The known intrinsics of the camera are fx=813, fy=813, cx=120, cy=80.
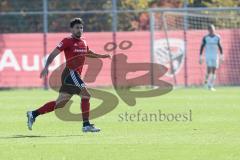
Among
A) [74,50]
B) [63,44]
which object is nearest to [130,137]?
[74,50]

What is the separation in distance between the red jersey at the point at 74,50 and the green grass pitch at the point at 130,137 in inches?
48.4

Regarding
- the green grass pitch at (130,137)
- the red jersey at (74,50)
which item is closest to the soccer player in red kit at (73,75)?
the red jersey at (74,50)

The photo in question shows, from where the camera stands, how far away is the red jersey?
14.6 m

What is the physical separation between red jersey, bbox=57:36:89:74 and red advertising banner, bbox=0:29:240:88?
17238 mm

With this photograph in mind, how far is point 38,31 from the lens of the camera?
35531 millimetres

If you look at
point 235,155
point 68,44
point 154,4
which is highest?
point 154,4

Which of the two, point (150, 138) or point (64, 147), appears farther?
point (150, 138)

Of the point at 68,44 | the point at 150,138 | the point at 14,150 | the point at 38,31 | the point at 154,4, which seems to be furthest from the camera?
the point at 154,4

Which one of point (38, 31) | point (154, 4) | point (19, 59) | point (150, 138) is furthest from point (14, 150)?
point (154, 4)

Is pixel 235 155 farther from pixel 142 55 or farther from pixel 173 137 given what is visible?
pixel 142 55

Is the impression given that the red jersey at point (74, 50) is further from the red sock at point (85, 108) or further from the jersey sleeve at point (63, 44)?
the red sock at point (85, 108)

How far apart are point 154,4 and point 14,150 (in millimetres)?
30063

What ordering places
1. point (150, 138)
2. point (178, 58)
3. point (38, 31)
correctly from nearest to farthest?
1. point (150, 138)
2. point (178, 58)
3. point (38, 31)

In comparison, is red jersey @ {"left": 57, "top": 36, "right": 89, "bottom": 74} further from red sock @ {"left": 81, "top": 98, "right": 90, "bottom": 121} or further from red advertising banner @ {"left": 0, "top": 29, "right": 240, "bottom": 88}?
red advertising banner @ {"left": 0, "top": 29, "right": 240, "bottom": 88}
